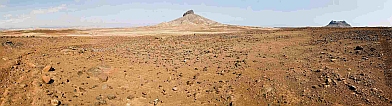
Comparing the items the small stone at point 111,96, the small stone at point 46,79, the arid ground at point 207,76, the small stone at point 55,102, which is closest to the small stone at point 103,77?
the arid ground at point 207,76

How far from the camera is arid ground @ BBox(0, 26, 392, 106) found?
917 cm

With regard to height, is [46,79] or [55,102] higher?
[46,79]

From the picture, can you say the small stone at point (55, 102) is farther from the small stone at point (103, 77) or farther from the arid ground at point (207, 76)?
the small stone at point (103, 77)

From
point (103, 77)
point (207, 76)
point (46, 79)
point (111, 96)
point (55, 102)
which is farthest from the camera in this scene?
point (207, 76)

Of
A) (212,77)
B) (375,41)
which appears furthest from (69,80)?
(375,41)

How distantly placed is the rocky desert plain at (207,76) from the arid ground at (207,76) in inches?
1.2

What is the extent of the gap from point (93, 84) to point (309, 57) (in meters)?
8.96

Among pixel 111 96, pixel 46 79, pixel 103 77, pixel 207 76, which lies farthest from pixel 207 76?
pixel 46 79

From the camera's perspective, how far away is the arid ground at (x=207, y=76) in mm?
9172

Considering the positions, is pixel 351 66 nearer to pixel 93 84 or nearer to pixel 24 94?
pixel 93 84

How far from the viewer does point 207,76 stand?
1143 cm

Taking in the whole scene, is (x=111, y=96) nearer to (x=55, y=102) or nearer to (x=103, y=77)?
(x=103, y=77)

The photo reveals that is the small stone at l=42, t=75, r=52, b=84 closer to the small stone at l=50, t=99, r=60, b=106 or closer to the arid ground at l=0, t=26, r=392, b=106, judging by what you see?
the arid ground at l=0, t=26, r=392, b=106

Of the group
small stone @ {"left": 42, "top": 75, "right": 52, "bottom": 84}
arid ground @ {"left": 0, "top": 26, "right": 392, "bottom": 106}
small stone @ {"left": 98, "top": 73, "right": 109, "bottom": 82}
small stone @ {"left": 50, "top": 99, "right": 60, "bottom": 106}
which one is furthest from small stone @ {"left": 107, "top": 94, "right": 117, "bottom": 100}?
small stone @ {"left": 42, "top": 75, "right": 52, "bottom": 84}
